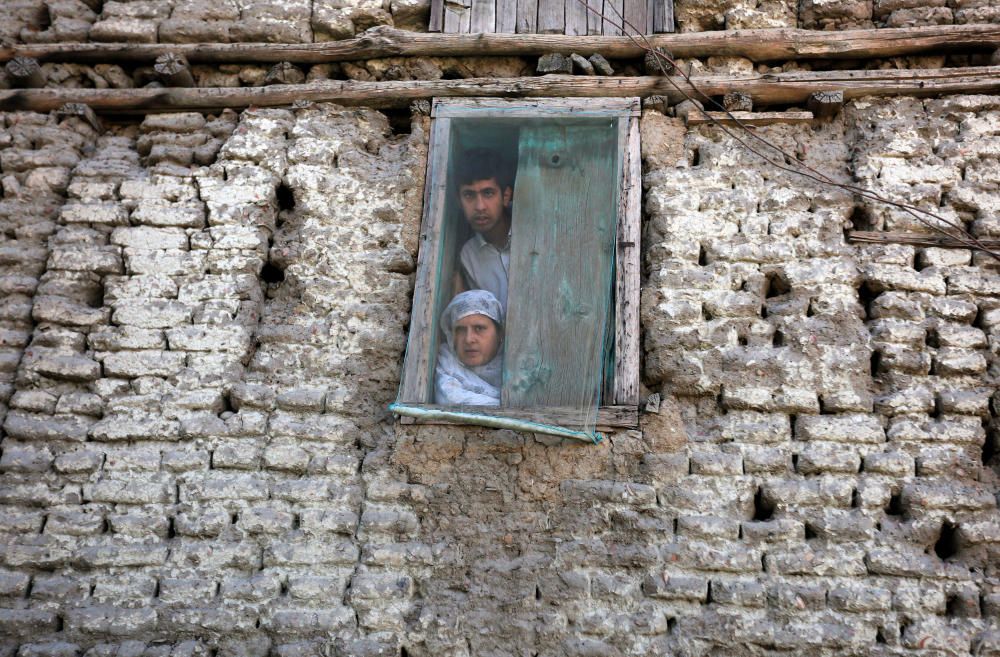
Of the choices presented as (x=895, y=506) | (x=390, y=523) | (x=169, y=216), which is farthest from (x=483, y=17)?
(x=895, y=506)

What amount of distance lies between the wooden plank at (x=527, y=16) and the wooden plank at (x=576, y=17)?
0.49ft

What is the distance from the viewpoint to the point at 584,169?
421 cm

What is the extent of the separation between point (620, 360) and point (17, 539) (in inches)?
93.8

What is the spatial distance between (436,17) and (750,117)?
153cm

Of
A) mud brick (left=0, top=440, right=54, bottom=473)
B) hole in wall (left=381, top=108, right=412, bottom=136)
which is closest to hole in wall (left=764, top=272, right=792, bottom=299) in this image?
hole in wall (left=381, top=108, right=412, bottom=136)

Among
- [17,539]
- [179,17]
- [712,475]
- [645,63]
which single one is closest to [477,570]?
[712,475]

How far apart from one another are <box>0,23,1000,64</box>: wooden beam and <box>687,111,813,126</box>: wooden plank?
1.07 ft

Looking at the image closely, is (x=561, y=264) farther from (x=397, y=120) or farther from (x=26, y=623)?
(x=26, y=623)

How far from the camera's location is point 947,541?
3461 millimetres

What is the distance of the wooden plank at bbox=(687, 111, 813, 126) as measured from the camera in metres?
4.17

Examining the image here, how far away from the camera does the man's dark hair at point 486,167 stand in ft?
14.5

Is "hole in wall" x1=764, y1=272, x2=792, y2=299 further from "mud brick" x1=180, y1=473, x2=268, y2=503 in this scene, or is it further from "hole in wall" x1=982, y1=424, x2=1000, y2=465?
"mud brick" x1=180, y1=473, x2=268, y2=503

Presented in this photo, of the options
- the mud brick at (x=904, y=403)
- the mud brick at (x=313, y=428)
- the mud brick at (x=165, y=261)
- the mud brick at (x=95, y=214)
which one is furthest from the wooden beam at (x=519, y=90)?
the mud brick at (x=313, y=428)

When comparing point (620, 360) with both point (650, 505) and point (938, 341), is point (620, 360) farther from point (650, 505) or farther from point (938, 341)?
point (938, 341)
